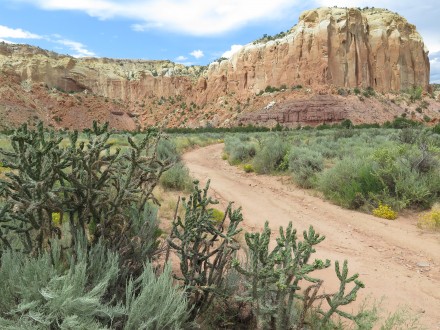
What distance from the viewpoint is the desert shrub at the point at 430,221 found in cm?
Result: 741

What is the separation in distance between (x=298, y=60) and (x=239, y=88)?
13.2 metres

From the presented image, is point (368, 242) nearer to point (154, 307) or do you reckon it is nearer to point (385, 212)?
point (385, 212)

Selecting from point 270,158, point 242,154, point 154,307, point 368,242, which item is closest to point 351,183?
point 368,242

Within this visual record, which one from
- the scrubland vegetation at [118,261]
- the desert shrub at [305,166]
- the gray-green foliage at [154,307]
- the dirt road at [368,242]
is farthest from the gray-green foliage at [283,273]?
the desert shrub at [305,166]

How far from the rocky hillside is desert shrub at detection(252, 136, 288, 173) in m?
45.4

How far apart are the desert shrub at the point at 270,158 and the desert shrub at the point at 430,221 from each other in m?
6.70

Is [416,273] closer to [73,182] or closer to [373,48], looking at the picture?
[73,182]

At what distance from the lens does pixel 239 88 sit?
75500 mm

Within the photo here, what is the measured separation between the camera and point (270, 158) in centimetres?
1434

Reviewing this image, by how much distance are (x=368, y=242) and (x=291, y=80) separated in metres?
64.1

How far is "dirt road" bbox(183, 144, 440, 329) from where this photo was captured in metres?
4.76

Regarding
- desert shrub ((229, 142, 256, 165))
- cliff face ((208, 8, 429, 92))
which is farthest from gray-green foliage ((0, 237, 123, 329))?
cliff face ((208, 8, 429, 92))

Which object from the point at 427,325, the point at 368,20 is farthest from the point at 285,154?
the point at 368,20

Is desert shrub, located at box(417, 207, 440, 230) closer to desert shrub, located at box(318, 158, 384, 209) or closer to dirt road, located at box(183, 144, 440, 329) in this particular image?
dirt road, located at box(183, 144, 440, 329)
